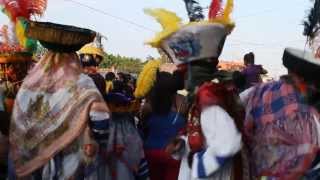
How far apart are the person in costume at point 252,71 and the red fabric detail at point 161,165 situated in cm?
224

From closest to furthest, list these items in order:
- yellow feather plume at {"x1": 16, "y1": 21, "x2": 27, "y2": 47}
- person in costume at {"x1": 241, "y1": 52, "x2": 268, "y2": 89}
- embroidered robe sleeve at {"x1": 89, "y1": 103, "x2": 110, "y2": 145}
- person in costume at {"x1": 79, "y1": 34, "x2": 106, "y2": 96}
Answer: embroidered robe sleeve at {"x1": 89, "y1": 103, "x2": 110, "y2": 145}, yellow feather plume at {"x1": 16, "y1": 21, "x2": 27, "y2": 47}, person in costume at {"x1": 79, "y1": 34, "x2": 106, "y2": 96}, person in costume at {"x1": 241, "y1": 52, "x2": 268, "y2": 89}

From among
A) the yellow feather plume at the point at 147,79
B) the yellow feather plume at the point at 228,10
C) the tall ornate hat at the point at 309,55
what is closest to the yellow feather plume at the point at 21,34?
the yellow feather plume at the point at 147,79

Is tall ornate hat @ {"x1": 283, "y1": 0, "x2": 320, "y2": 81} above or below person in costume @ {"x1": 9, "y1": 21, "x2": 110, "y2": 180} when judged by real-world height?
above

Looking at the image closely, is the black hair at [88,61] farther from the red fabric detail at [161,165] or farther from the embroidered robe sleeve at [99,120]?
the embroidered robe sleeve at [99,120]

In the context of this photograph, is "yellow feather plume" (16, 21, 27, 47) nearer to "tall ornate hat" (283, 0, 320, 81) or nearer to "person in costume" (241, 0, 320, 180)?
"person in costume" (241, 0, 320, 180)

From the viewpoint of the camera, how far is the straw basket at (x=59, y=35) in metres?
4.58

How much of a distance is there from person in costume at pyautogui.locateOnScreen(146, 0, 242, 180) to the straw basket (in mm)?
670

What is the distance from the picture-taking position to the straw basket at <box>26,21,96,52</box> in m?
4.58

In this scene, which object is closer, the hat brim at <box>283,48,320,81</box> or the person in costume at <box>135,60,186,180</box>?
the hat brim at <box>283,48,320,81</box>

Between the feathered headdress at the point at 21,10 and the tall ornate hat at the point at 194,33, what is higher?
the feathered headdress at the point at 21,10

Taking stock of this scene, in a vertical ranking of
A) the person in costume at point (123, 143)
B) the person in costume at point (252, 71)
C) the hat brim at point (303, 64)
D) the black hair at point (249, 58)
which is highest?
the hat brim at point (303, 64)

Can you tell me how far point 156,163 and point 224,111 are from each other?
6.34 feet

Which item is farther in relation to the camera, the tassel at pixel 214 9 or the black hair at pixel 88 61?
the black hair at pixel 88 61

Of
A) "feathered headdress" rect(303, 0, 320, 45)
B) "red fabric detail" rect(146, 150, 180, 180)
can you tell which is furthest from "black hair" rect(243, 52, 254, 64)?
"feathered headdress" rect(303, 0, 320, 45)
